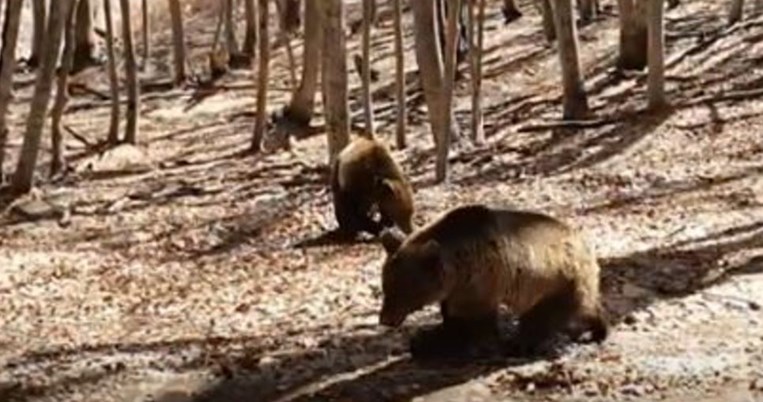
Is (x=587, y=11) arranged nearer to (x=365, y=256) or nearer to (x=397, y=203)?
(x=397, y=203)

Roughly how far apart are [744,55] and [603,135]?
14.3ft

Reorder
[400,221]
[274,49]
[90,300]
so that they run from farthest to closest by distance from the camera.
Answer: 1. [274,49]
2. [400,221]
3. [90,300]

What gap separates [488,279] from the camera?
601 centimetres

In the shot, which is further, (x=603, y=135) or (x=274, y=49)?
(x=274, y=49)

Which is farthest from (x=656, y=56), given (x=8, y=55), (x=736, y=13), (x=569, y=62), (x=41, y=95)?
(x=736, y=13)

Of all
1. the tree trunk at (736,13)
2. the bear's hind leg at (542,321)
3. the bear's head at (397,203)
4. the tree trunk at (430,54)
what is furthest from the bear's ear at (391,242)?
the tree trunk at (736,13)

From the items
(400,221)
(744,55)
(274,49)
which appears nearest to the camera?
(400,221)

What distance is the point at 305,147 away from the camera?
1556cm

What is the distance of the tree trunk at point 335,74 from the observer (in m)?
11.0

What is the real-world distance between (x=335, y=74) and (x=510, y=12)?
12.6 m

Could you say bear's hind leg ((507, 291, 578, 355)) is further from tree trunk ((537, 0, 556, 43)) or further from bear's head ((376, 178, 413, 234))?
tree trunk ((537, 0, 556, 43))

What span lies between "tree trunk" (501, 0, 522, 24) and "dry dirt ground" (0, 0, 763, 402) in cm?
475

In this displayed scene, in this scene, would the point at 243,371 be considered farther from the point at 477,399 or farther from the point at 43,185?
the point at 43,185

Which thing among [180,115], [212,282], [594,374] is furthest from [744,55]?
[594,374]
